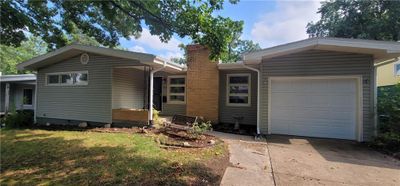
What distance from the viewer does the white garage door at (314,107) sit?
781 centimetres

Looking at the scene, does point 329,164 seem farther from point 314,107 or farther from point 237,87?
point 237,87

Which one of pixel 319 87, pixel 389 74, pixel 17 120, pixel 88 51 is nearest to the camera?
pixel 319 87

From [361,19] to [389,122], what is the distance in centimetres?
1513

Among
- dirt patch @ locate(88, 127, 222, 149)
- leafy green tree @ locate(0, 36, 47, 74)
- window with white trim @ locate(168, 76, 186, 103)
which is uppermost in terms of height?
leafy green tree @ locate(0, 36, 47, 74)

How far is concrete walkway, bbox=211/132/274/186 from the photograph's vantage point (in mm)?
4020

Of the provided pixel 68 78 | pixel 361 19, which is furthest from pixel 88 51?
pixel 361 19

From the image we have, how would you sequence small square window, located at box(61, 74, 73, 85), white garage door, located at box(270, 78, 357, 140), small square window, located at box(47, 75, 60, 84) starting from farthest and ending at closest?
1. small square window, located at box(47, 75, 60, 84)
2. small square window, located at box(61, 74, 73, 85)
3. white garage door, located at box(270, 78, 357, 140)

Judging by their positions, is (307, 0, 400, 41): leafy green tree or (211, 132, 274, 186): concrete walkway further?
(307, 0, 400, 41): leafy green tree

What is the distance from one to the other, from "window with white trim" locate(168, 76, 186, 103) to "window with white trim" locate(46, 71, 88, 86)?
3.95 metres

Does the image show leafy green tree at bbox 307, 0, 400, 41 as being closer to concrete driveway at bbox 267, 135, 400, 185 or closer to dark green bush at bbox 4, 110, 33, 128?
concrete driveway at bbox 267, 135, 400, 185

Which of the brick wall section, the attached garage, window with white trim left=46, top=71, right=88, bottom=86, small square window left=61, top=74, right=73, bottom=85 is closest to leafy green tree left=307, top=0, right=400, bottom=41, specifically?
the attached garage

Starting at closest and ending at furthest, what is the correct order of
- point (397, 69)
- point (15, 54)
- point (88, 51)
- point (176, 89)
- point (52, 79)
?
point (88, 51)
point (52, 79)
point (176, 89)
point (397, 69)
point (15, 54)

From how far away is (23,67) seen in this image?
1109 centimetres

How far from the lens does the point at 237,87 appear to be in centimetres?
1080
